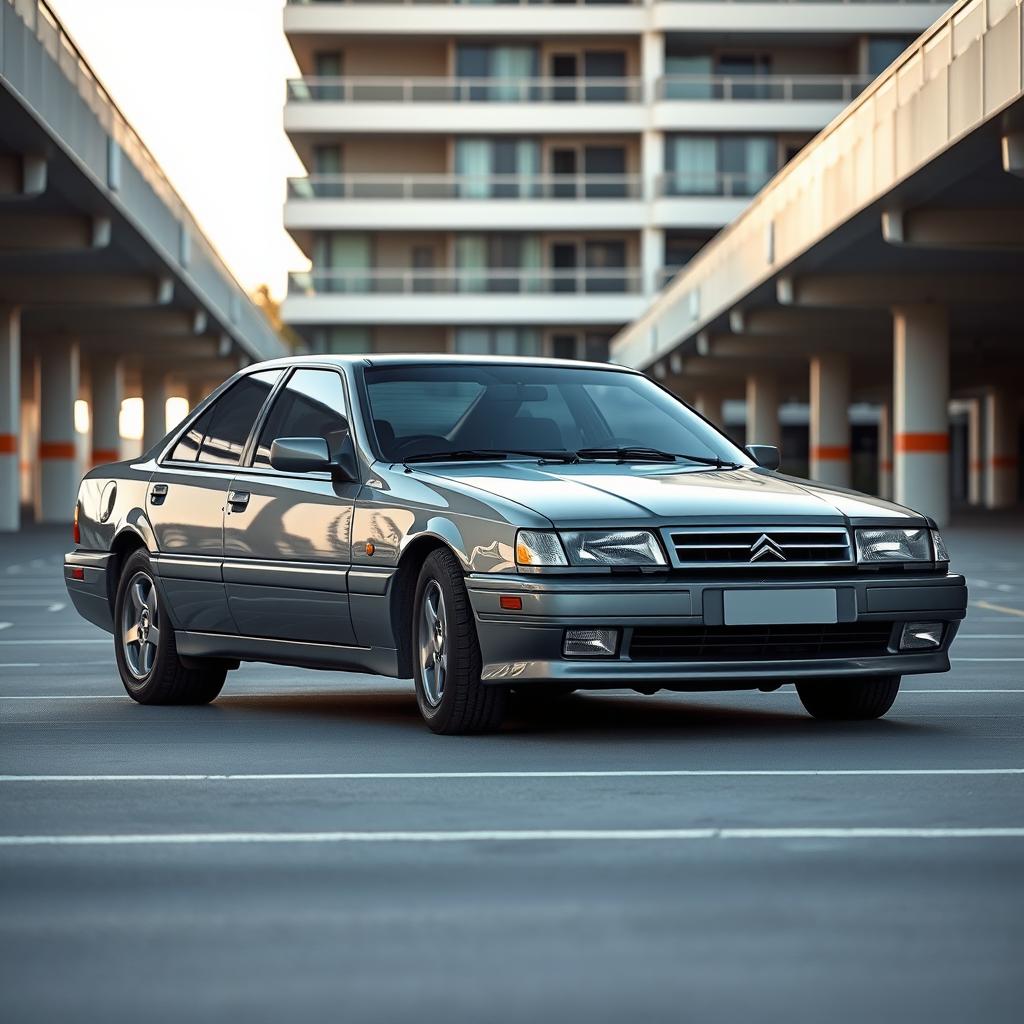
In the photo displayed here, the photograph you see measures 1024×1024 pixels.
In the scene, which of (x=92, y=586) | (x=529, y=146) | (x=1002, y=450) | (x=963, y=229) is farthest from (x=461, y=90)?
(x=92, y=586)

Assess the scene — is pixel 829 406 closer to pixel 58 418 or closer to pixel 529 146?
pixel 58 418

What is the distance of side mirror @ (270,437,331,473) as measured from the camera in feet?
29.6

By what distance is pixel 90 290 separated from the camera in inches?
1699

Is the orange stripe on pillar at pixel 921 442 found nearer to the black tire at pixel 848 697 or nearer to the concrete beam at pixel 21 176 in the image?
the concrete beam at pixel 21 176

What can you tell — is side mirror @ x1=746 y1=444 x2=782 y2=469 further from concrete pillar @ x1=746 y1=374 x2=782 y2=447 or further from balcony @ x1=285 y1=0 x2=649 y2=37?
balcony @ x1=285 y1=0 x2=649 y2=37

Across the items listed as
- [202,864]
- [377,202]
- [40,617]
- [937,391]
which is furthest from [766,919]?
[377,202]

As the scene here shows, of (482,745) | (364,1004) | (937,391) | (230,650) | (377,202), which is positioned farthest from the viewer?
(377,202)

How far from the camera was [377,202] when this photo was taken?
80125 millimetres

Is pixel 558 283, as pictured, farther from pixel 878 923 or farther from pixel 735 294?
pixel 878 923

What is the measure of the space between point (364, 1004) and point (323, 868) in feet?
4.90

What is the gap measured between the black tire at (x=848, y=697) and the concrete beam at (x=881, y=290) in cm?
3113

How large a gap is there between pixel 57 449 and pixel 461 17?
32.3 m

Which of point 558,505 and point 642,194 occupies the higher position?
point 642,194

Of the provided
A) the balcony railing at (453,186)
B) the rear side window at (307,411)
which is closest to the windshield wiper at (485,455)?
the rear side window at (307,411)
